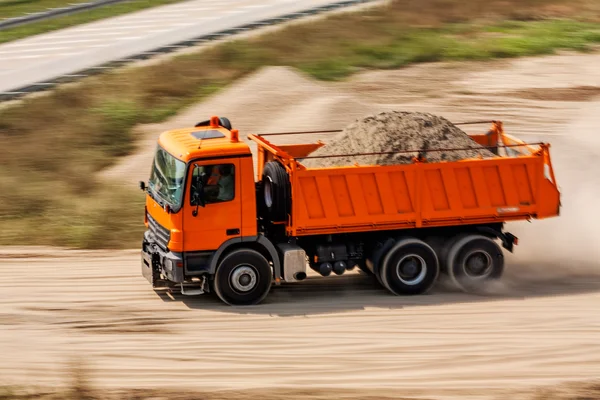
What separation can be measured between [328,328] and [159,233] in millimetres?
2849

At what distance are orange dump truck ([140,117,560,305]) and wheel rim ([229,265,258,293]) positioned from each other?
0.05ft

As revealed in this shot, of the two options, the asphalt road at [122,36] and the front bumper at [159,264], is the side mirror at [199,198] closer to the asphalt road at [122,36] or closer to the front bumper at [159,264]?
the front bumper at [159,264]

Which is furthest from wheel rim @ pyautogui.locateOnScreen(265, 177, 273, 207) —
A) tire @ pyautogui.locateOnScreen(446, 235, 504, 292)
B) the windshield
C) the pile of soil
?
tire @ pyautogui.locateOnScreen(446, 235, 504, 292)

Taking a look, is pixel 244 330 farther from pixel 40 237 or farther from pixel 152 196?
pixel 40 237

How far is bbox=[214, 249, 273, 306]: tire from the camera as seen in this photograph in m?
14.4

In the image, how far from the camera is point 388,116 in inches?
612

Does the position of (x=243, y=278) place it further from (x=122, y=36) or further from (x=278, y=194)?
(x=122, y=36)

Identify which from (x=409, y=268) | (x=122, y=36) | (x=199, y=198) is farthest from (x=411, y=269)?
(x=122, y=36)

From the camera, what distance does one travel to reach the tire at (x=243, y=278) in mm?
14445

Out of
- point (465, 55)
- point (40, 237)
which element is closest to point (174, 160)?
point (40, 237)

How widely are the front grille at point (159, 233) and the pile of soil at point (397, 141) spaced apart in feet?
7.85

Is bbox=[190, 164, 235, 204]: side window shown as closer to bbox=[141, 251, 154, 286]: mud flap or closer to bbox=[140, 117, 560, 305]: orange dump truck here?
bbox=[140, 117, 560, 305]: orange dump truck

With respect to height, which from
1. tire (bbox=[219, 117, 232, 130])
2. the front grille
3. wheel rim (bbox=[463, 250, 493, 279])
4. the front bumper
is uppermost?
tire (bbox=[219, 117, 232, 130])

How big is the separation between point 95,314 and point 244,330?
2177 mm
